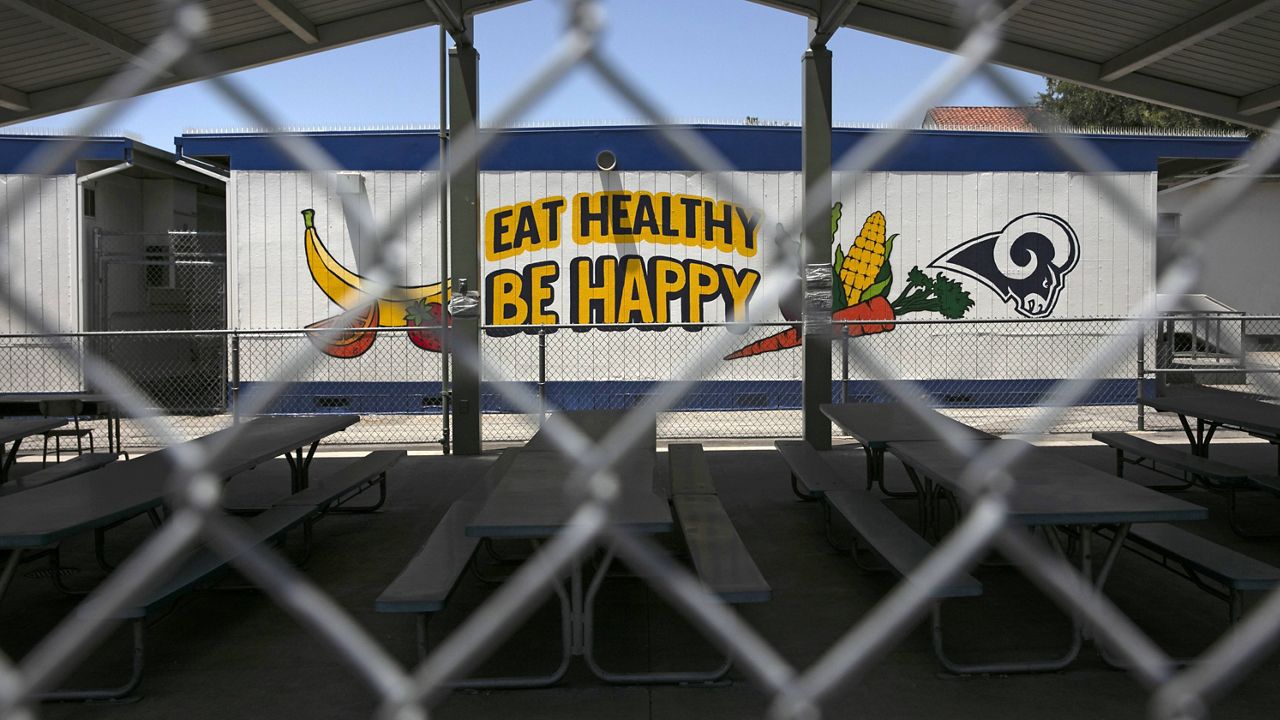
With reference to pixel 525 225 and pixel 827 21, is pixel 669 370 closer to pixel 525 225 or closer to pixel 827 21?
pixel 525 225

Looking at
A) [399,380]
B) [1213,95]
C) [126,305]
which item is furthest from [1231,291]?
[126,305]

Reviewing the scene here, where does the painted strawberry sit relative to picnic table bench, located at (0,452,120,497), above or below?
above

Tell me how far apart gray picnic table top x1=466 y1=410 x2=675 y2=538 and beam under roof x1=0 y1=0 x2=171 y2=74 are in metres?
2.73

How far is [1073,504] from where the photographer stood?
12.5ft

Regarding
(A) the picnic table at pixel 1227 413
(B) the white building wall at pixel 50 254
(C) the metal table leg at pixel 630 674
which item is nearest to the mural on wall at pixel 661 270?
(B) the white building wall at pixel 50 254

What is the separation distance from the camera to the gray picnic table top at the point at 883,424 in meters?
5.59

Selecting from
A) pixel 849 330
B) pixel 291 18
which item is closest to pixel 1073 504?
pixel 291 18

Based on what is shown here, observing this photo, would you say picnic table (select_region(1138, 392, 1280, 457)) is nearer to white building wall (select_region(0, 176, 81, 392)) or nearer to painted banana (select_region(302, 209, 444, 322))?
painted banana (select_region(302, 209, 444, 322))

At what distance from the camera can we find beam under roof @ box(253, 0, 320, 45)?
6238mm

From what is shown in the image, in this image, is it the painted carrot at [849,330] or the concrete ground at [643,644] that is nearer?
the concrete ground at [643,644]

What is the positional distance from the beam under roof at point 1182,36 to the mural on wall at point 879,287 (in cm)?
603

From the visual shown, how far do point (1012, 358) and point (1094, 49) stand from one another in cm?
686

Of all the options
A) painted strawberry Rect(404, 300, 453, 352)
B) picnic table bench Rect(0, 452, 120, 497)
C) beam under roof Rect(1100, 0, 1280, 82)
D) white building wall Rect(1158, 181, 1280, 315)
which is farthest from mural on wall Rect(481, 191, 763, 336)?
white building wall Rect(1158, 181, 1280, 315)

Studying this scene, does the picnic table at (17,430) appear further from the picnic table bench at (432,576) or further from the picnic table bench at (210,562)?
the picnic table bench at (432,576)
